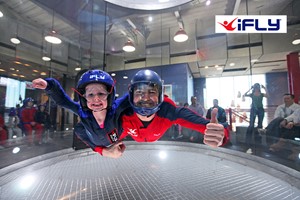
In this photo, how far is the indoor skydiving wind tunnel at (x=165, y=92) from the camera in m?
2.37

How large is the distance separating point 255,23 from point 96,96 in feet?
18.3

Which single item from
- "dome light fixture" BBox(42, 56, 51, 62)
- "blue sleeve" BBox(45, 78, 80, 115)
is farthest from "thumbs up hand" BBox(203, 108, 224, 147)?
"dome light fixture" BBox(42, 56, 51, 62)

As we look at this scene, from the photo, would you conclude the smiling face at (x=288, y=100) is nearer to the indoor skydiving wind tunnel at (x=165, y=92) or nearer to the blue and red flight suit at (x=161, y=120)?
the indoor skydiving wind tunnel at (x=165, y=92)

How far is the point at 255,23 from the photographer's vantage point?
15.4ft

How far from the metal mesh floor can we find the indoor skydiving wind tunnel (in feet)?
0.06

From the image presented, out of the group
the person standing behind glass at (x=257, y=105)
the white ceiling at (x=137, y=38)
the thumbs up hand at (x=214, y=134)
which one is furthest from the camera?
the person standing behind glass at (x=257, y=105)

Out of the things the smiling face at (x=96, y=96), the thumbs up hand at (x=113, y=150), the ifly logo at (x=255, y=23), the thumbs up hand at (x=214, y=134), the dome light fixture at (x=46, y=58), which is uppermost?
the ifly logo at (x=255, y=23)

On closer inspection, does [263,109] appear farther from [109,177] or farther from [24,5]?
[24,5]

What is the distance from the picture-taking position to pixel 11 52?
14.4 feet

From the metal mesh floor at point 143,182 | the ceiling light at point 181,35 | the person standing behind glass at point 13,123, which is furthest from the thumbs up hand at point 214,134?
the person standing behind glass at point 13,123

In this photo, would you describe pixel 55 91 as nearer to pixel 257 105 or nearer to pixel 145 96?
pixel 145 96

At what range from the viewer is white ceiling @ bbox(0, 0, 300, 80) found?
4.61 m

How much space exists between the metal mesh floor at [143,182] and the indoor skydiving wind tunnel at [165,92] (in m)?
0.02

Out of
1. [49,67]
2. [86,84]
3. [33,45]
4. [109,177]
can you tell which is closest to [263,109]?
[109,177]
